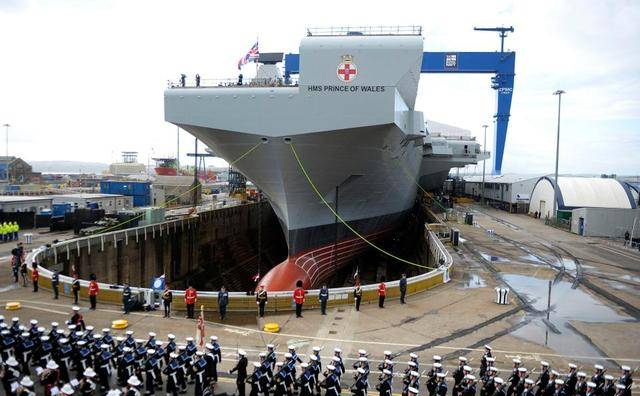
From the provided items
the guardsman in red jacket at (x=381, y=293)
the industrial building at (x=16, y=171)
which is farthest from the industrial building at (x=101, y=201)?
the industrial building at (x=16, y=171)

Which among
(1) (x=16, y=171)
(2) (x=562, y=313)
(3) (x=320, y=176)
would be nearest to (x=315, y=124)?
(3) (x=320, y=176)

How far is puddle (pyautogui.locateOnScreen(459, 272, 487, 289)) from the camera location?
1544cm

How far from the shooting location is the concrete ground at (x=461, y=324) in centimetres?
976

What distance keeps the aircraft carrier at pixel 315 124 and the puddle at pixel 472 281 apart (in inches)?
236

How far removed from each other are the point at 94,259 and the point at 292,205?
9616mm

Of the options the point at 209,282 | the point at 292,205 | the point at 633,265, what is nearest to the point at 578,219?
the point at 633,265

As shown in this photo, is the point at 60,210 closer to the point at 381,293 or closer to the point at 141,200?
the point at 141,200

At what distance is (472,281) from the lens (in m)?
16.1

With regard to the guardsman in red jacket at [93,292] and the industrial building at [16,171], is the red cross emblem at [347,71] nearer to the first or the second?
the guardsman in red jacket at [93,292]

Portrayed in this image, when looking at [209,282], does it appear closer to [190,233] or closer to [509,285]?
[190,233]

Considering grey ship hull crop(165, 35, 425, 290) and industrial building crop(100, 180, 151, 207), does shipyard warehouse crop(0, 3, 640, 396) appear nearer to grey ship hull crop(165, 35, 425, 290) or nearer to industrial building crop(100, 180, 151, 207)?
grey ship hull crop(165, 35, 425, 290)

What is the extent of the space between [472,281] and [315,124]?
8033 millimetres

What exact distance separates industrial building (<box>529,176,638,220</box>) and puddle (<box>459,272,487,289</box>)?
72.0 feet

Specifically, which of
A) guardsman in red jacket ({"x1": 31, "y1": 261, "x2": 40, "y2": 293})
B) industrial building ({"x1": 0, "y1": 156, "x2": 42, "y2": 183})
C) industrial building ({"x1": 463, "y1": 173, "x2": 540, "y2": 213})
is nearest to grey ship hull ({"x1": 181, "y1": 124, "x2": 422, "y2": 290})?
guardsman in red jacket ({"x1": 31, "y1": 261, "x2": 40, "y2": 293})
